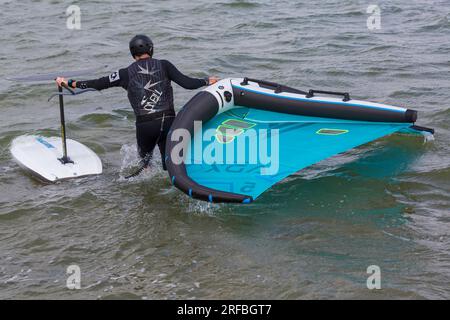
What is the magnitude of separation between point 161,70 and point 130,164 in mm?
1647

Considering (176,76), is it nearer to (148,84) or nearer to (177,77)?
(177,77)

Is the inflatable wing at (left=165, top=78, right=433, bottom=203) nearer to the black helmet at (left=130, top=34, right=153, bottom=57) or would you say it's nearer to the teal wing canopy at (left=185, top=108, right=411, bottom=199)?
the teal wing canopy at (left=185, top=108, right=411, bottom=199)

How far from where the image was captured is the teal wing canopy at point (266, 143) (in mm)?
6234

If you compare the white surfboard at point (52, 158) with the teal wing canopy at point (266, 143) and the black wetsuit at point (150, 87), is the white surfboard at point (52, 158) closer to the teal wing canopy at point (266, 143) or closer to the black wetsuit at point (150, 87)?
the black wetsuit at point (150, 87)

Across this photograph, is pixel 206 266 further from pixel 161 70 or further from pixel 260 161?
pixel 161 70

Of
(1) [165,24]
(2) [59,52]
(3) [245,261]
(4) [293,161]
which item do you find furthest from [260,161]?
(1) [165,24]

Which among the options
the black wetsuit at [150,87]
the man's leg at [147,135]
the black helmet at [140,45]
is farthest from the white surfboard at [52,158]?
the black helmet at [140,45]

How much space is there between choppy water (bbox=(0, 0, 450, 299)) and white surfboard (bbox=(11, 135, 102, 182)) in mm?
155

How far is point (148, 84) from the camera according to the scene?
6.39 metres

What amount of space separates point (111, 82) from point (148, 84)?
0.39m

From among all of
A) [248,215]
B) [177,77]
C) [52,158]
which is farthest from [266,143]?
[52,158]

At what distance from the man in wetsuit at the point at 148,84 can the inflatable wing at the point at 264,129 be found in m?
0.22

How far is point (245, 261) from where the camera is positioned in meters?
5.39

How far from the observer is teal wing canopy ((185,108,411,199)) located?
20.5 feet
